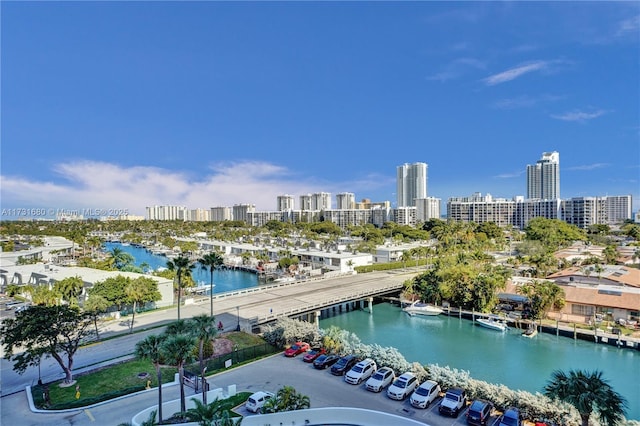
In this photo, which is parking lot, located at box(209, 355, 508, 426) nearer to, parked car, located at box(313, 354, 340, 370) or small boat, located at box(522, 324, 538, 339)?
parked car, located at box(313, 354, 340, 370)

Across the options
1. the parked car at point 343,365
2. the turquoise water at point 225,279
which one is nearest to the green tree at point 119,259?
the turquoise water at point 225,279

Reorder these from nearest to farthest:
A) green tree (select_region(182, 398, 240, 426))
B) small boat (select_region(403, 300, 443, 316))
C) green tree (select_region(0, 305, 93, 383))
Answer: green tree (select_region(182, 398, 240, 426)) → green tree (select_region(0, 305, 93, 383)) → small boat (select_region(403, 300, 443, 316))

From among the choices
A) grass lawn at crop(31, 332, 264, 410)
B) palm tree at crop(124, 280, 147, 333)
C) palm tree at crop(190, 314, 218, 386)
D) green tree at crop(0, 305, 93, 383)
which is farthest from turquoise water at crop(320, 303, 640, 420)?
green tree at crop(0, 305, 93, 383)

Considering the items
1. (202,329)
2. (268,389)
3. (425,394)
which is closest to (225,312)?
(268,389)

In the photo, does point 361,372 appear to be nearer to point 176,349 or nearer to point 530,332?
point 176,349

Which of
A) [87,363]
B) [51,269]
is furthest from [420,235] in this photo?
[87,363]

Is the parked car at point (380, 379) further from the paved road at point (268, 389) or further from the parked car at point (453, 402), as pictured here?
the parked car at point (453, 402)

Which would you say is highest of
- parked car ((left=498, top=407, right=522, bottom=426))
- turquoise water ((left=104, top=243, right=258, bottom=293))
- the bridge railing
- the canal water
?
parked car ((left=498, top=407, right=522, bottom=426))
